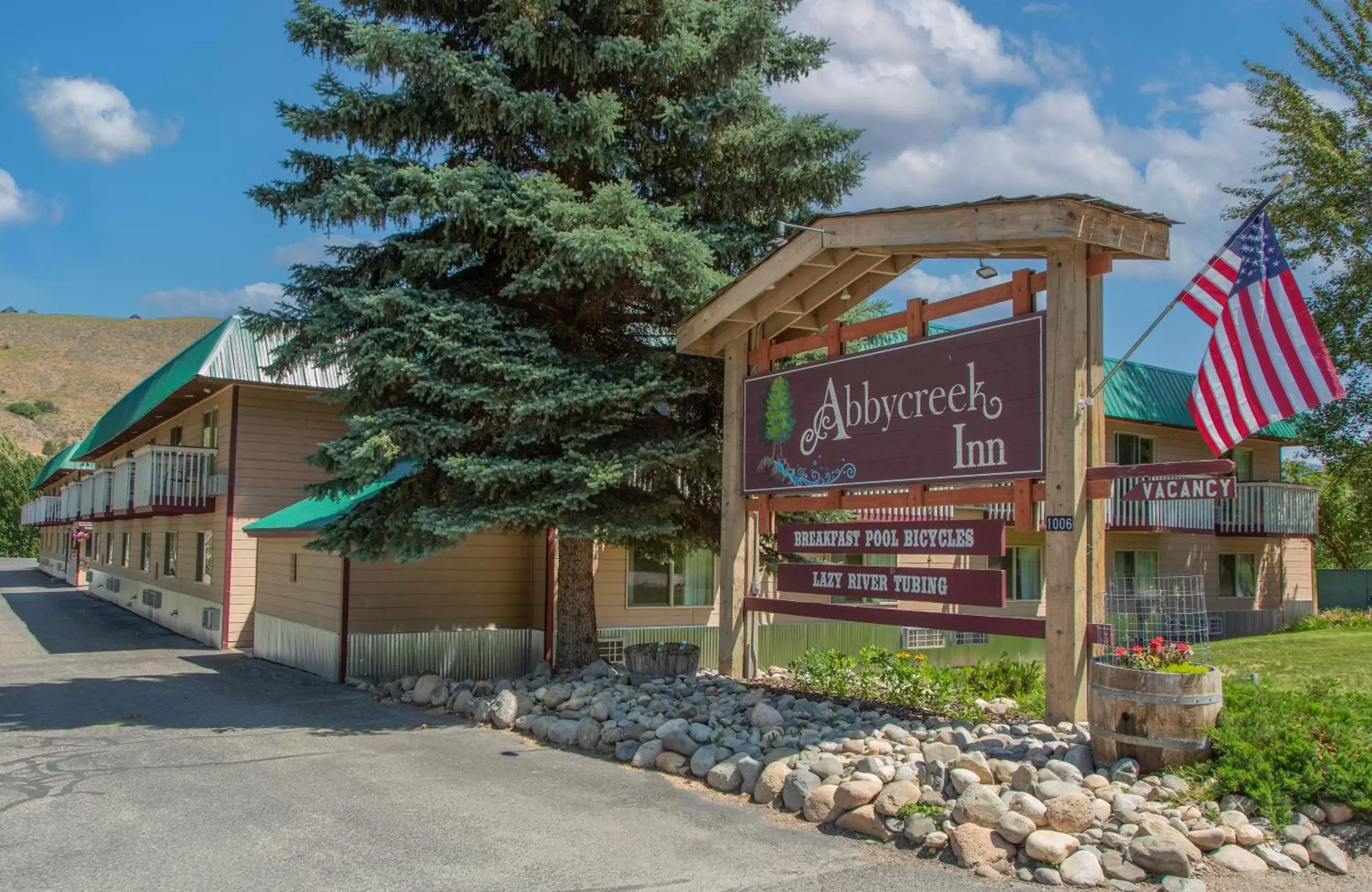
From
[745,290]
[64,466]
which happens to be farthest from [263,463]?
[64,466]

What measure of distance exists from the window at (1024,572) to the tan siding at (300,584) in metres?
14.2

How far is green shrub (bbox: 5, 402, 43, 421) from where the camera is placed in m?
99.1

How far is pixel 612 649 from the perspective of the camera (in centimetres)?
1594

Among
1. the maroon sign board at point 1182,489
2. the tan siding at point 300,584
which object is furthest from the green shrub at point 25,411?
the maroon sign board at point 1182,489

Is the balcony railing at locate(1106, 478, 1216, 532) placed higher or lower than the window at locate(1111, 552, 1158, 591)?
higher

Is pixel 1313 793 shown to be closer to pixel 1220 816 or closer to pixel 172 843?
pixel 1220 816

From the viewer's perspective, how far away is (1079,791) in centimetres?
638

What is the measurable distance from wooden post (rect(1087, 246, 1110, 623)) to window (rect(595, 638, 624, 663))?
30.1 ft

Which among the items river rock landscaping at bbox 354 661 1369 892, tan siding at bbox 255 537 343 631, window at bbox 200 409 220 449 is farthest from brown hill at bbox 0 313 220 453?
river rock landscaping at bbox 354 661 1369 892

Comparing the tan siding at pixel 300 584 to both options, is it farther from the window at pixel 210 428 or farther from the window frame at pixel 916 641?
the window frame at pixel 916 641

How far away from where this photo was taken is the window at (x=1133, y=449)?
24391 mm

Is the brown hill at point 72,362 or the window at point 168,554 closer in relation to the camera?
the window at point 168,554

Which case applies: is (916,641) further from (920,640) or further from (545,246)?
(545,246)

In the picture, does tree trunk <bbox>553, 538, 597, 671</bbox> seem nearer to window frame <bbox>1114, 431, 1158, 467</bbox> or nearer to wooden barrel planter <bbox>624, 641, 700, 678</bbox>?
wooden barrel planter <bbox>624, 641, 700, 678</bbox>
